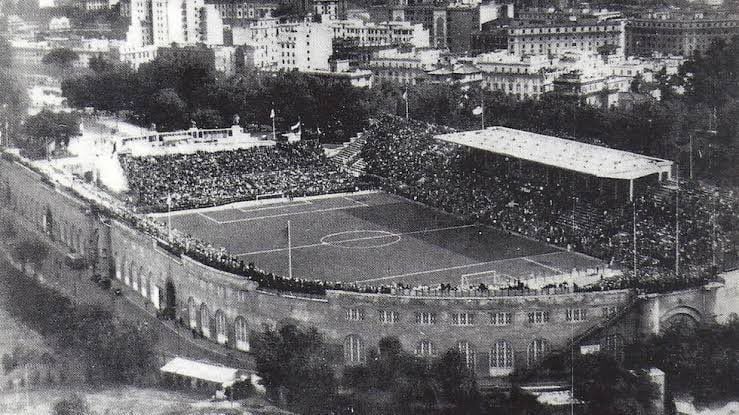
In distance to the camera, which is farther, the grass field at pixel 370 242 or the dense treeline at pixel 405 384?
the grass field at pixel 370 242

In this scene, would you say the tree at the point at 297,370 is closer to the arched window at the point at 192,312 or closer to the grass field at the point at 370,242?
the arched window at the point at 192,312

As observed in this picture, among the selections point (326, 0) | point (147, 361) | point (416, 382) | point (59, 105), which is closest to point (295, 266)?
point (147, 361)

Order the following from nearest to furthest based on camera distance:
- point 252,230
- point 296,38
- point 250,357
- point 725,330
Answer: point 725,330 → point 250,357 → point 252,230 → point 296,38

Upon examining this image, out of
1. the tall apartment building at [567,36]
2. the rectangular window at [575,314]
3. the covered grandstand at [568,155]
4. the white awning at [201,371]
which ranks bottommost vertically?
the white awning at [201,371]

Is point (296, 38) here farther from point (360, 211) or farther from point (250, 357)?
point (250, 357)

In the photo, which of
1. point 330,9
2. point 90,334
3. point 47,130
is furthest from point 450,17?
point 90,334

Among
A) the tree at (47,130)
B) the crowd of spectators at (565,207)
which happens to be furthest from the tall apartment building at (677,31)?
the tree at (47,130)
